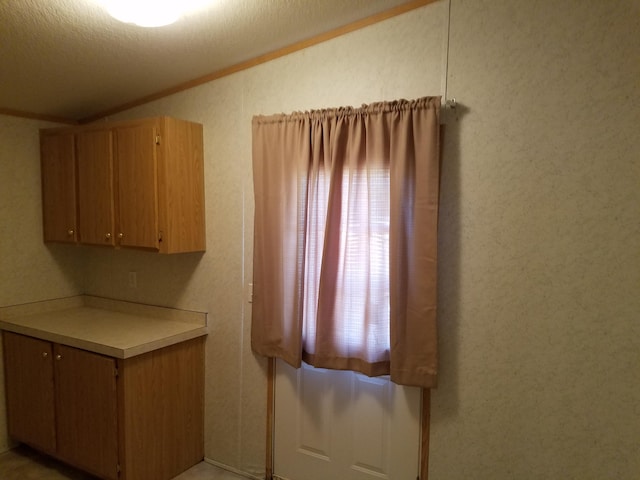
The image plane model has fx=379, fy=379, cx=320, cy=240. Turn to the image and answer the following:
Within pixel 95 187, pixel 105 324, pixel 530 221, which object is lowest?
pixel 105 324

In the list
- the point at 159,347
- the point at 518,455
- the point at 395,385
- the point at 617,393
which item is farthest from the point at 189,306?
the point at 617,393

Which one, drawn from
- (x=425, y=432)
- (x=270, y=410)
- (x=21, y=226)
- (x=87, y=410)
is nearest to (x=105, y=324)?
(x=87, y=410)

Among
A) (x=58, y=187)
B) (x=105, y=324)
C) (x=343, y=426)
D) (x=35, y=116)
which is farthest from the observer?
(x=35, y=116)

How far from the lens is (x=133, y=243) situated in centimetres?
238

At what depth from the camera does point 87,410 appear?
2.20 m

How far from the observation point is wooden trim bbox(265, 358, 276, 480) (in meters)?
2.21

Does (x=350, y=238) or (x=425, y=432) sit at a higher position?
(x=350, y=238)

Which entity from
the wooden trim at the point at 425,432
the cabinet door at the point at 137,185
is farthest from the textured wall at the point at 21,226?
the wooden trim at the point at 425,432

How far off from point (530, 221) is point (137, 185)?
2150mm

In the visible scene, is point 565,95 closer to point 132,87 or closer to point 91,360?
point 132,87

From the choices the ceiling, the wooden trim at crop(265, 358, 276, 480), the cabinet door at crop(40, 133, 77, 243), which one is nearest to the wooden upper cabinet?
the cabinet door at crop(40, 133, 77, 243)

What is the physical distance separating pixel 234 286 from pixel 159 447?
3.36 ft

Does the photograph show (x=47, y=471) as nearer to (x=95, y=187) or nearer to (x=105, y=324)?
(x=105, y=324)

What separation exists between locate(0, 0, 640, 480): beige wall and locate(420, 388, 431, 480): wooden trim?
4cm
